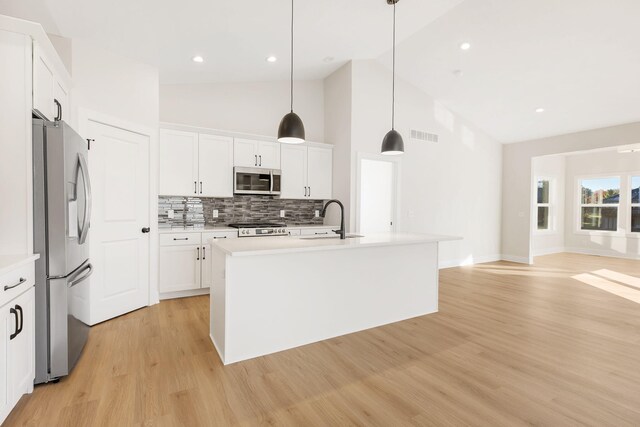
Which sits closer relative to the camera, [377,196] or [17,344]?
[17,344]

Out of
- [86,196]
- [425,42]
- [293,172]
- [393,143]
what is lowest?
[86,196]

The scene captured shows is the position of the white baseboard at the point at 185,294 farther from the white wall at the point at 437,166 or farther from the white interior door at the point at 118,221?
the white wall at the point at 437,166

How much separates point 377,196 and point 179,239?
3.42 m

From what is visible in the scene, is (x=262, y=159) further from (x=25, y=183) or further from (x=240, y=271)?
(x=25, y=183)

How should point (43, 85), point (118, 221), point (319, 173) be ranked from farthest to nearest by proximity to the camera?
point (319, 173)
point (118, 221)
point (43, 85)

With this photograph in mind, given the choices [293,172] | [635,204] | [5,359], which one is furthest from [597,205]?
[5,359]

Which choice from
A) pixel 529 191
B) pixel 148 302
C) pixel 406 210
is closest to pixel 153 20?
pixel 148 302

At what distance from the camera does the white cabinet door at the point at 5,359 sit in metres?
1.64

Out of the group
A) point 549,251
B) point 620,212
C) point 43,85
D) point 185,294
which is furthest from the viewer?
point 549,251

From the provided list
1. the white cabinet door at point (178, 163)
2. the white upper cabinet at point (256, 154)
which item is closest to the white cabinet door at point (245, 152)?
the white upper cabinet at point (256, 154)

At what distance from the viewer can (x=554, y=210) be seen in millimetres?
8867

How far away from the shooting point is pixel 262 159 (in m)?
4.87

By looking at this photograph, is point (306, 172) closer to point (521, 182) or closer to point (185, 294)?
point (185, 294)

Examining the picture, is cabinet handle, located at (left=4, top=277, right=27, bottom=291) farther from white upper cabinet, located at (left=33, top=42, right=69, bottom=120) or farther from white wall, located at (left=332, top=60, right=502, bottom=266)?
white wall, located at (left=332, top=60, right=502, bottom=266)
